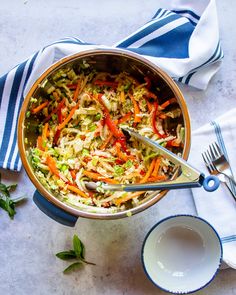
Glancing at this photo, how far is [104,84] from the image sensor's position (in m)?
1.20

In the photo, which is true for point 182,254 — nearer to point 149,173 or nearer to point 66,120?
point 149,173

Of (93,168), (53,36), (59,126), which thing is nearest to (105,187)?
(93,168)

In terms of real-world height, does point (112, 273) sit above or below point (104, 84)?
below

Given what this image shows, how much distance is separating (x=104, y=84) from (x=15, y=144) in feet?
0.77

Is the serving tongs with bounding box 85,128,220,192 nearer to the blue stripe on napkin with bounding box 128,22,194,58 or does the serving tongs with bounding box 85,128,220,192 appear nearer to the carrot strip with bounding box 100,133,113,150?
the carrot strip with bounding box 100,133,113,150

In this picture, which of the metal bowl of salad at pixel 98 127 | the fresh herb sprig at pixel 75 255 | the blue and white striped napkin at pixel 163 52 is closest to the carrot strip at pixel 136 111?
the metal bowl of salad at pixel 98 127

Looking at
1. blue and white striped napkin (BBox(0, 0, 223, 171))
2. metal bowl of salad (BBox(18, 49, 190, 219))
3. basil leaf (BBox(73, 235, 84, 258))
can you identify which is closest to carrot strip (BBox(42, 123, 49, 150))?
metal bowl of salad (BBox(18, 49, 190, 219))

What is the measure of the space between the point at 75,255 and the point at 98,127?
28 cm

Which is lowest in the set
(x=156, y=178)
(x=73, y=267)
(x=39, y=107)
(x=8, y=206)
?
(x=73, y=267)

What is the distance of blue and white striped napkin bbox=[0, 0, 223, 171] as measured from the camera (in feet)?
3.99

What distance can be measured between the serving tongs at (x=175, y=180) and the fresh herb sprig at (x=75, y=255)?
153 millimetres

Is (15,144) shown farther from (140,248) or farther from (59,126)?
(140,248)

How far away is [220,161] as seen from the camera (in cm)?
121

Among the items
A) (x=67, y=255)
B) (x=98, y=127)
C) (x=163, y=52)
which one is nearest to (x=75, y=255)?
(x=67, y=255)
